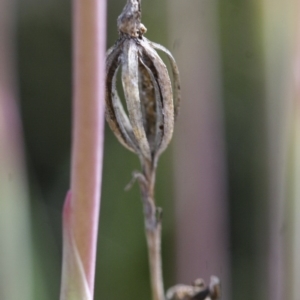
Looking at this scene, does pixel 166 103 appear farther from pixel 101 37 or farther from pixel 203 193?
pixel 203 193

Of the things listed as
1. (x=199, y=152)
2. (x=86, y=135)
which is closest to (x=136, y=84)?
(x=86, y=135)

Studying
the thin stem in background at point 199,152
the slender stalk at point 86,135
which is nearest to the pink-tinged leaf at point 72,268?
the slender stalk at point 86,135

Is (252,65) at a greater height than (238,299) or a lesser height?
greater

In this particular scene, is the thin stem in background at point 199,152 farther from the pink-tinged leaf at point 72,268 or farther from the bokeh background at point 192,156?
the pink-tinged leaf at point 72,268

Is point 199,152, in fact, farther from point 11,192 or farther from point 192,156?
point 11,192

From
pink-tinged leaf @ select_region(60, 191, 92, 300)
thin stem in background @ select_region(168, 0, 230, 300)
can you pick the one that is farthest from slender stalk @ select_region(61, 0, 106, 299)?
thin stem in background @ select_region(168, 0, 230, 300)

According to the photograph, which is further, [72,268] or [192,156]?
[192,156]

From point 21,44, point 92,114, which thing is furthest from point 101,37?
point 21,44
